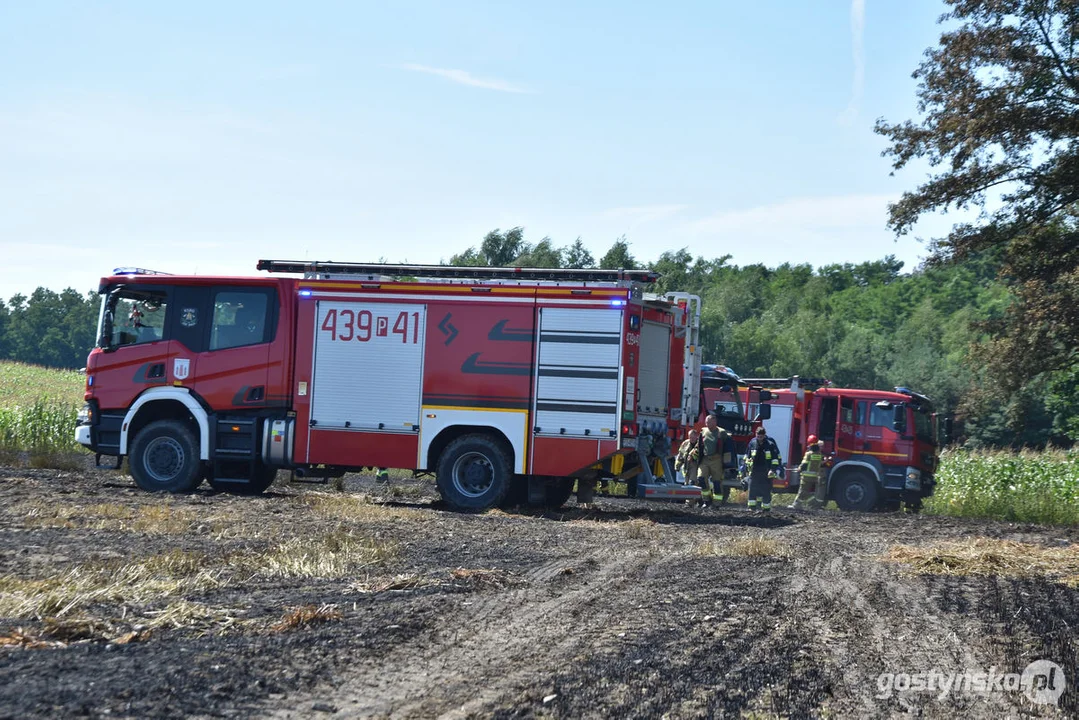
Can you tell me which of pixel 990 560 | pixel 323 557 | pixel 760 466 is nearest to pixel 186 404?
pixel 323 557

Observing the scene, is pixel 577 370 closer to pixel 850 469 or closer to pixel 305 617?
pixel 305 617

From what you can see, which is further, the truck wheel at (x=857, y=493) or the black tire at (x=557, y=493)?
the truck wheel at (x=857, y=493)

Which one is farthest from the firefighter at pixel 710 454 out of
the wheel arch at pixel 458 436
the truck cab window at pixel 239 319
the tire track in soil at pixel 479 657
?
the tire track in soil at pixel 479 657

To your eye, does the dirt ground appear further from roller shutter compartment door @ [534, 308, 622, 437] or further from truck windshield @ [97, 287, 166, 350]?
truck windshield @ [97, 287, 166, 350]

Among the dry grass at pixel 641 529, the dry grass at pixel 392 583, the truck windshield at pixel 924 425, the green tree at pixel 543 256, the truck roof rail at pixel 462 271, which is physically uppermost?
the green tree at pixel 543 256

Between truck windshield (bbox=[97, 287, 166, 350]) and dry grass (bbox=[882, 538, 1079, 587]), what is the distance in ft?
34.3

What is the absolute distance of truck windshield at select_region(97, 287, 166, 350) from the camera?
642 inches

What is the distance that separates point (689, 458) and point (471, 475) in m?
4.26

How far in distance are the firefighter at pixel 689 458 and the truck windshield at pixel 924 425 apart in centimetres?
587

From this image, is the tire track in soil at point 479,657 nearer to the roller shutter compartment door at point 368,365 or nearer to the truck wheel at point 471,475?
the truck wheel at point 471,475

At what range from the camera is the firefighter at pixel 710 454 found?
59.8 ft

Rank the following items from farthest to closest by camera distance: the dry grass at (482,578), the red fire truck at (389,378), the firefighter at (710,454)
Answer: the firefighter at (710,454) → the red fire truck at (389,378) → the dry grass at (482,578)

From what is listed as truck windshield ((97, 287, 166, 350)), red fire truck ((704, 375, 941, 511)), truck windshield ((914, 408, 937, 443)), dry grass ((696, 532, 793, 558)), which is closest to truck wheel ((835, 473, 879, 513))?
red fire truck ((704, 375, 941, 511))

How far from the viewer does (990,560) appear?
36.4ft
